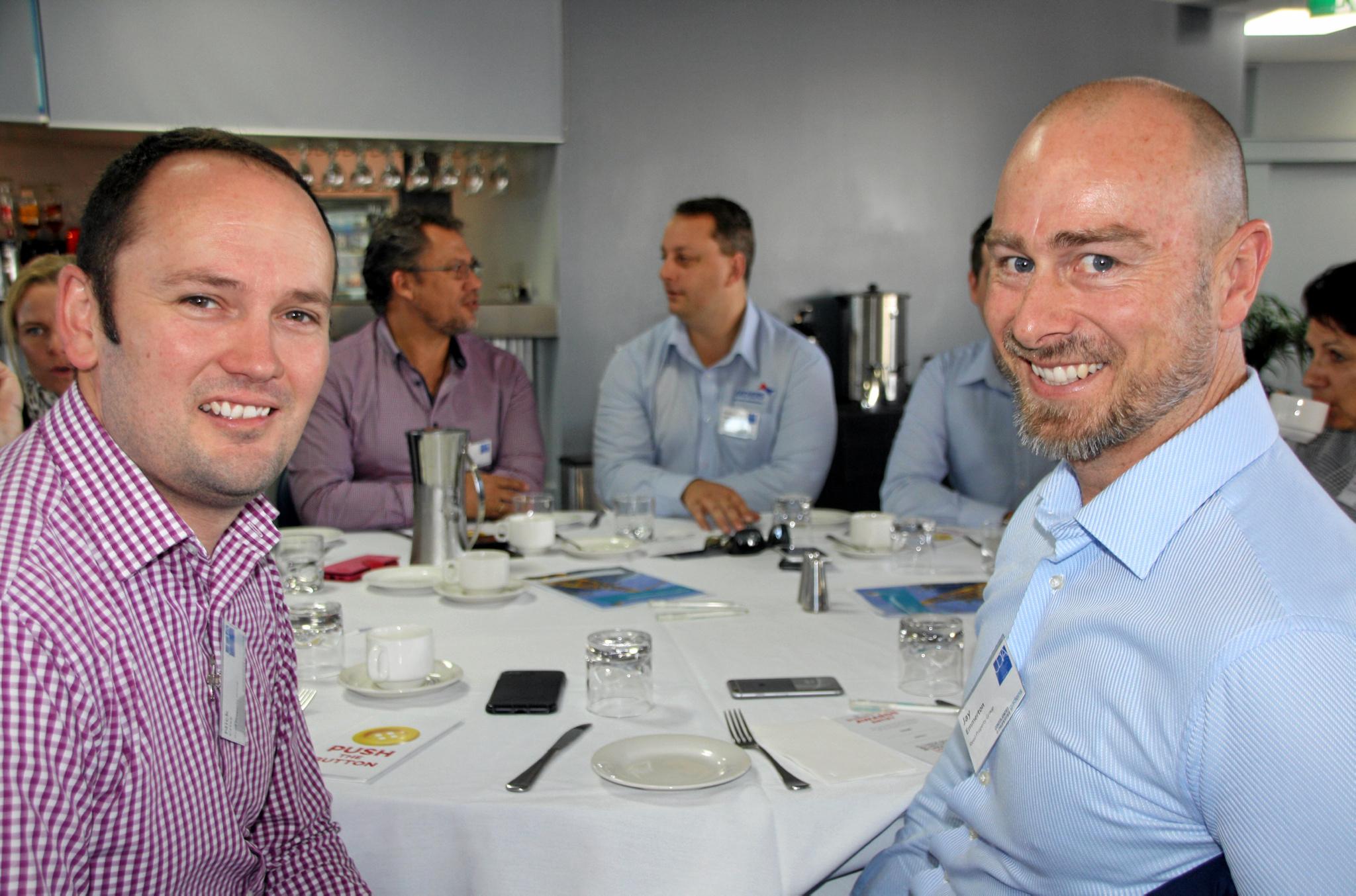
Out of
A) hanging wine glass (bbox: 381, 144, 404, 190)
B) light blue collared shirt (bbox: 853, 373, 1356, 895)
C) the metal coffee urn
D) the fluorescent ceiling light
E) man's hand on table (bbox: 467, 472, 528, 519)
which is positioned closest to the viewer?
light blue collared shirt (bbox: 853, 373, 1356, 895)

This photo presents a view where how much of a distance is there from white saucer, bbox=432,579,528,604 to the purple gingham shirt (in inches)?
34.0

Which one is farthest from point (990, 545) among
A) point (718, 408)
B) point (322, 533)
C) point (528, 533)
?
point (322, 533)

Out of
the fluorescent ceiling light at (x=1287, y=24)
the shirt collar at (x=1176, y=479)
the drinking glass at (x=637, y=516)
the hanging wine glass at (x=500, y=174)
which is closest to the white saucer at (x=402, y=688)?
the shirt collar at (x=1176, y=479)

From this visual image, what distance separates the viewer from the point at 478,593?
209cm

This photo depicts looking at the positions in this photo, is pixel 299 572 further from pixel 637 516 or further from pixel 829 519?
pixel 829 519

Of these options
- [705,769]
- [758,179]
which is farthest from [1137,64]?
[705,769]

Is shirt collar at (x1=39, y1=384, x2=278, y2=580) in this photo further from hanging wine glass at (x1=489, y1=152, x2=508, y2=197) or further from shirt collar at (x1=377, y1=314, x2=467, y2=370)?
hanging wine glass at (x1=489, y1=152, x2=508, y2=197)

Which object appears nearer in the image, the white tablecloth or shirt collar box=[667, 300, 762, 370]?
the white tablecloth

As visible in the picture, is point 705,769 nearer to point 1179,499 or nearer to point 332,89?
point 1179,499

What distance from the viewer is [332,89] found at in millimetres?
4418

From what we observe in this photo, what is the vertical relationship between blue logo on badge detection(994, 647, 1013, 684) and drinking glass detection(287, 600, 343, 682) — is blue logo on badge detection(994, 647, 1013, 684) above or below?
above

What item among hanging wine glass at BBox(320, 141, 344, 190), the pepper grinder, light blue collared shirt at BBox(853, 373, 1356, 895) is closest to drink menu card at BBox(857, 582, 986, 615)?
the pepper grinder

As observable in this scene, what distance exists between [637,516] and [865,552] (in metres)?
0.59

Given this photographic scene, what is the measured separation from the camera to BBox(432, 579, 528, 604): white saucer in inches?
81.2
